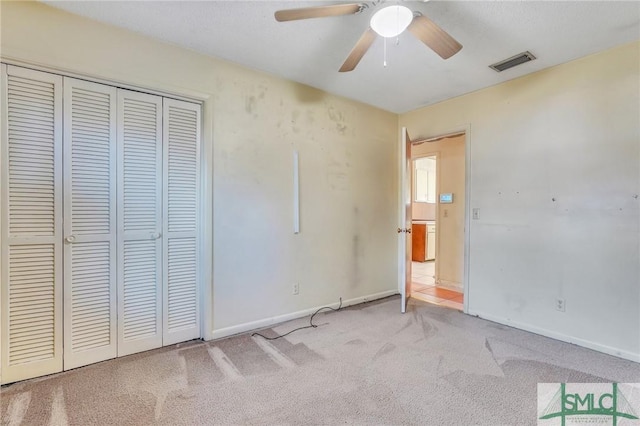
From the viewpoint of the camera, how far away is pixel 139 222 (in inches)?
93.0

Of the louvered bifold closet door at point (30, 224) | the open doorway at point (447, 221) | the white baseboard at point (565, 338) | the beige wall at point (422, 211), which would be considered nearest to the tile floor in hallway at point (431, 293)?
the open doorway at point (447, 221)

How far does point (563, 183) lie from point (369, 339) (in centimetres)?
217

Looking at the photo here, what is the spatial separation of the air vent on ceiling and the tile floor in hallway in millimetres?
2522

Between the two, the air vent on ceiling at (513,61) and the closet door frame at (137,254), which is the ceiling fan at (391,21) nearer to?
the air vent on ceiling at (513,61)

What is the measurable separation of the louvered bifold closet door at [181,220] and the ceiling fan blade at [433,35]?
5.97 ft

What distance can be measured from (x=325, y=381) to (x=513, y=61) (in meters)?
2.95

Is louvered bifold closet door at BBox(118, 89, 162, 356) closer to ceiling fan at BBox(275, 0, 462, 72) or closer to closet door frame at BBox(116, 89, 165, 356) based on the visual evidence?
closet door frame at BBox(116, 89, 165, 356)

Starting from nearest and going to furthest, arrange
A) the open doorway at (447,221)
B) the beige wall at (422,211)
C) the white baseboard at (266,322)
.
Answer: the white baseboard at (266,322), the open doorway at (447,221), the beige wall at (422,211)

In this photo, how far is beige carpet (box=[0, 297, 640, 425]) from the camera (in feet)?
5.42

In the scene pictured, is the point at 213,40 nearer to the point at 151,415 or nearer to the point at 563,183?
the point at 151,415

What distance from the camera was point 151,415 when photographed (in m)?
1.65

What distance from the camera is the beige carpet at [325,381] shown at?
1653 mm

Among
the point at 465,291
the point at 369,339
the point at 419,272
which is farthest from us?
the point at 419,272

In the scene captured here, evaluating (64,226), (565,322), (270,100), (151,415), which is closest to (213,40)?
(270,100)
